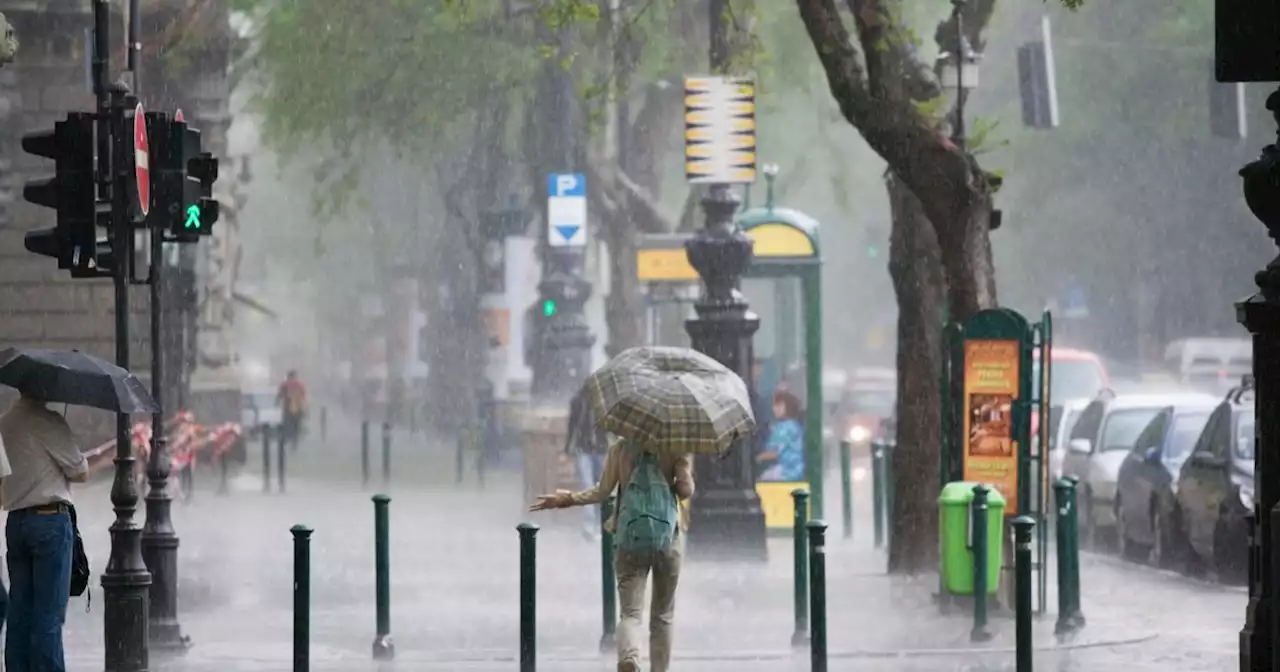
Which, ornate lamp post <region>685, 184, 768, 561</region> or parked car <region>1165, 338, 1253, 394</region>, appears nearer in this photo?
ornate lamp post <region>685, 184, 768, 561</region>

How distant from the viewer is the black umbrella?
12.8m

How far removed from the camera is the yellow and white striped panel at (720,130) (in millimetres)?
24750

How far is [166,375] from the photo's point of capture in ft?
132

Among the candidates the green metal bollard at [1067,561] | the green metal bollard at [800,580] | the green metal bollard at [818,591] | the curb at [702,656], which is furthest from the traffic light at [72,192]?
the green metal bollard at [1067,561]

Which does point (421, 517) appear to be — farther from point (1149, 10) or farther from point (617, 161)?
point (1149, 10)

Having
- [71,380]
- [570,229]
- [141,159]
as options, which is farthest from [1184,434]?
[71,380]

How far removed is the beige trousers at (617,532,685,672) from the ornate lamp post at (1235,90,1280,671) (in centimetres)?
394

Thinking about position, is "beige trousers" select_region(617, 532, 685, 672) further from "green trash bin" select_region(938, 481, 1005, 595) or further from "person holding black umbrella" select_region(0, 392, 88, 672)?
"green trash bin" select_region(938, 481, 1005, 595)

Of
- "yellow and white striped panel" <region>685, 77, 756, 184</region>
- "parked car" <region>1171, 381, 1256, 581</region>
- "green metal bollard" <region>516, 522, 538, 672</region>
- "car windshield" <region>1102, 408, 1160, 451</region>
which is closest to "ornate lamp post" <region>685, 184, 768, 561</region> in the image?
"yellow and white striped panel" <region>685, 77, 756, 184</region>

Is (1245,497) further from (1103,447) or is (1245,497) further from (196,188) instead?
(196,188)

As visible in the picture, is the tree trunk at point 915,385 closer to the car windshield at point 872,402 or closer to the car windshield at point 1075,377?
the car windshield at point 1075,377

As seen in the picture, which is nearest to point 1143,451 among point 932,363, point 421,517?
point 932,363

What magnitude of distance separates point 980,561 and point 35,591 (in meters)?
6.60

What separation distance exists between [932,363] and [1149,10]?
3510 cm
